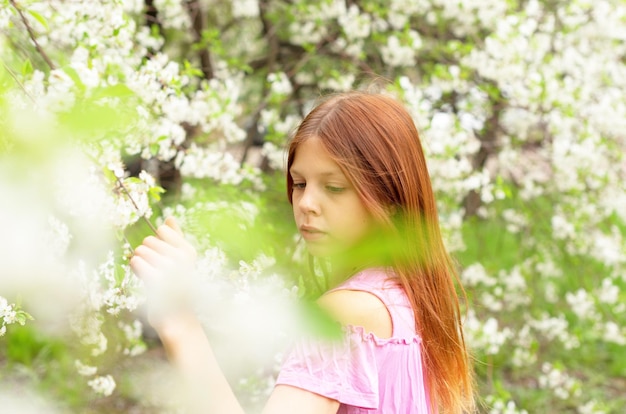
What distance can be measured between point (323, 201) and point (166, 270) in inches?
24.3

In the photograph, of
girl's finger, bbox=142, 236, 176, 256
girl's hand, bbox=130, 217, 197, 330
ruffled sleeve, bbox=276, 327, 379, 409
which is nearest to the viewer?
girl's hand, bbox=130, 217, 197, 330

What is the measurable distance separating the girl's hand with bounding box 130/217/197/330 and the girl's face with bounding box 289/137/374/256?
1.39 feet

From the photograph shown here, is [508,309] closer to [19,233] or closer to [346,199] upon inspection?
[346,199]

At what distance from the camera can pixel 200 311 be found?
2.17 ft

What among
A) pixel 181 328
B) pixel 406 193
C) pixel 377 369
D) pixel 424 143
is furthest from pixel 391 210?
pixel 424 143

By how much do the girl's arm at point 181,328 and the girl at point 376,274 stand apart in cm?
21

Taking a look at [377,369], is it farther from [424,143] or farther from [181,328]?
[424,143]

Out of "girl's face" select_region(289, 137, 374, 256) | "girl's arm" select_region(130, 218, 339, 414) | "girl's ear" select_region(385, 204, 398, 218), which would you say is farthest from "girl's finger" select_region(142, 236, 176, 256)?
"girl's ear" select_region(385, 204, 398, 218)

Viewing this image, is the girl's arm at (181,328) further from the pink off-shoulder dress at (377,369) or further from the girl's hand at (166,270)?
the pink off-shoulder dress at (377,369)

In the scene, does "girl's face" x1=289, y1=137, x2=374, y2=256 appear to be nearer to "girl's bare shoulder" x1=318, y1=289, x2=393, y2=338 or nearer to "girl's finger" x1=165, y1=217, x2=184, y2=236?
"girl's bare shoulder" x1=318, y1=289, x2=393, y2=338

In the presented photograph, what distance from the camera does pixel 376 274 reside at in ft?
4.62

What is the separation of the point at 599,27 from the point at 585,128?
70 cm

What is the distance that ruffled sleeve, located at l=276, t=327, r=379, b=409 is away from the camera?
47.1 inches

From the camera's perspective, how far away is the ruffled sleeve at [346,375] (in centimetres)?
120
